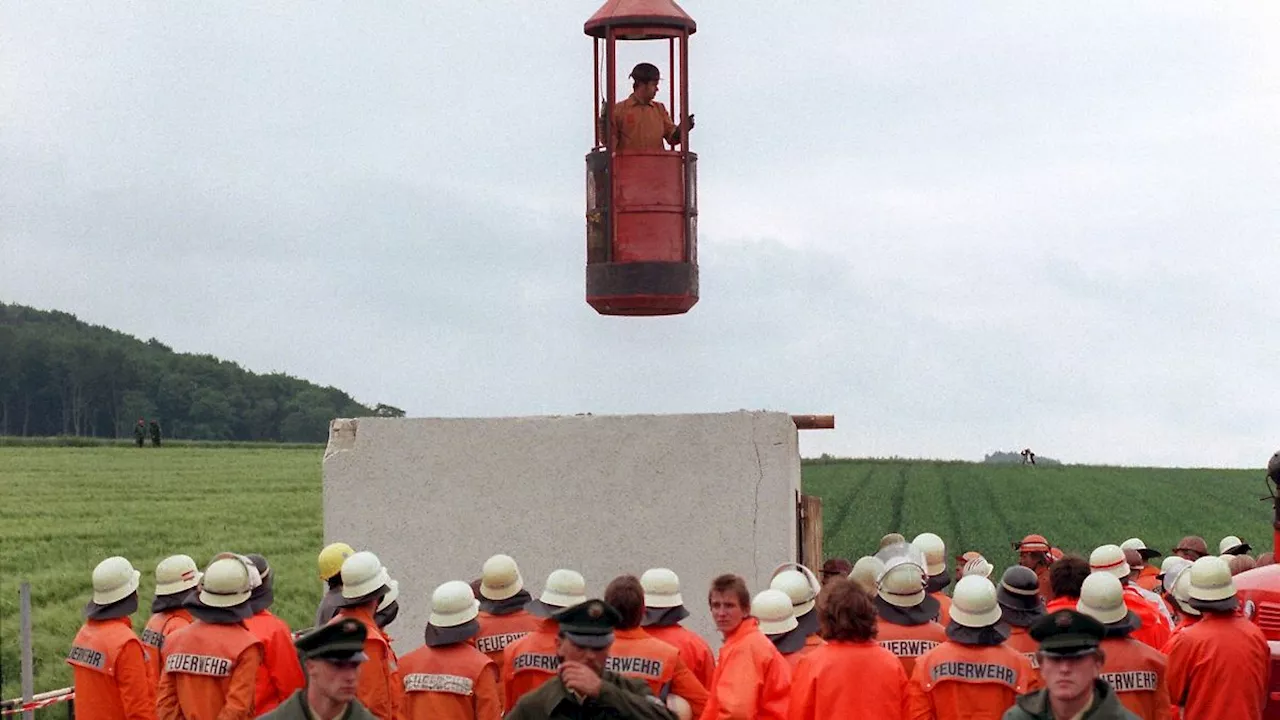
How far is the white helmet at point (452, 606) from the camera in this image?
10156 mm

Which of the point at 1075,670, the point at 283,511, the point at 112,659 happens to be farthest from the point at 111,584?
the point at 283,511

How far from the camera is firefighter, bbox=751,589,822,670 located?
1050cm

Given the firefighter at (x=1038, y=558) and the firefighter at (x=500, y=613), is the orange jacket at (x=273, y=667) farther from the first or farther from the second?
the firefighter at (x=1038, y=558)

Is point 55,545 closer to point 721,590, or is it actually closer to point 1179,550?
point 1179,550

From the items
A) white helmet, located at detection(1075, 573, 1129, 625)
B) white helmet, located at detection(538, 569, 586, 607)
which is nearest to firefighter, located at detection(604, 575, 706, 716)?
white helmet, located at detection(538, 569, 586, 607)

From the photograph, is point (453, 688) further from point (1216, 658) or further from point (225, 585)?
point (1216, 658)

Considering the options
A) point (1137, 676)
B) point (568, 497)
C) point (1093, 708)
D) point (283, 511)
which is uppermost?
point (568, 497)

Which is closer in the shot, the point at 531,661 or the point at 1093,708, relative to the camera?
the point at 1093,708

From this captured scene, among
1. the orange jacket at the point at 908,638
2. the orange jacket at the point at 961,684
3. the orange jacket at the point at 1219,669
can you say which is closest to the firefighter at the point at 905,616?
the orange jacket at the point at 908,638

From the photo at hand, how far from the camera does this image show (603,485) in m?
15.4

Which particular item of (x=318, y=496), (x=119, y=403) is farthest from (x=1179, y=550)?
(x=119, y=403)

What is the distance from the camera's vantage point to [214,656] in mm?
10062

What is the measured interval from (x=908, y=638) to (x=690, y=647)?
1.16 m

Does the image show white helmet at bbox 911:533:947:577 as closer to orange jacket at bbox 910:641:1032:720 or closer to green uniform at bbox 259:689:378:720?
orange jacket at bbox 910:641:1032:720
